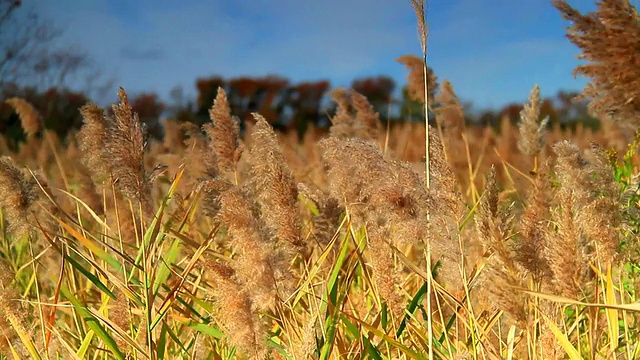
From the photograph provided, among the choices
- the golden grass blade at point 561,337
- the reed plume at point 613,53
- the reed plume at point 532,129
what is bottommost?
the golden grass blade at point 561,337

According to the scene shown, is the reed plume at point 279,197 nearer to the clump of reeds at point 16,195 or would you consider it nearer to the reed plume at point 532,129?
the clump of reeds at point 16,195

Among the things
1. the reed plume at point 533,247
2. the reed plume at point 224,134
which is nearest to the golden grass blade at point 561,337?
the reed plume at point 533,247

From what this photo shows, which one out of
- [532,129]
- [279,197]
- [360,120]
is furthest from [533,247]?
[360,120]

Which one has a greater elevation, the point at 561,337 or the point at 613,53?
the point at 613,53

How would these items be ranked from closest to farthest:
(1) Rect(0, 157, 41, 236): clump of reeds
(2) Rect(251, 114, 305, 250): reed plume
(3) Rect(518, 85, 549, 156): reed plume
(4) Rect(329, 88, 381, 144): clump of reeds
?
(2) Rect(251, 114, 305, 250): reed plume, (1) Rect(0, 157, 41, 236): clump of reeds, (3) Rect(518, 85, 549, 156): reed plume, (4) Rect(329, 88, 381, 144): clump of reeds

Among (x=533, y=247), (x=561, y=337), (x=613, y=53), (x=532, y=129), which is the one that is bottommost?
(x=561, y=337)

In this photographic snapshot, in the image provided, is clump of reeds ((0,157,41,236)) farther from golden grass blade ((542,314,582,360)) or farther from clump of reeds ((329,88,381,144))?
clump of reeds ((329,88,381,144))

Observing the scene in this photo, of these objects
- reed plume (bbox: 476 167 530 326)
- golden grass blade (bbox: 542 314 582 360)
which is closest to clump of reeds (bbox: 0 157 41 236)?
reed plume (bbox: 476 167 530 326)

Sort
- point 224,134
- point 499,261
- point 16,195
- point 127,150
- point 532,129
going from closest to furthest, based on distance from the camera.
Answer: point 499,261 → point 127,150 → point 16,195 → point 224,134 → point 532,129

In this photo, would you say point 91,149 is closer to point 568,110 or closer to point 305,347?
point 305,347

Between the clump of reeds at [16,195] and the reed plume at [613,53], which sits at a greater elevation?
the reed plume at [613,53]

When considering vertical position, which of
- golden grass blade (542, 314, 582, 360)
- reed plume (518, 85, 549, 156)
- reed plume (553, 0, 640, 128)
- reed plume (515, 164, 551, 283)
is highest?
reed plume (553, 0, 640, 128)

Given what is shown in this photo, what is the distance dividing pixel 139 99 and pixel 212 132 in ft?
96.2

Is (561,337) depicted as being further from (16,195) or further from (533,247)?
(16,195)
